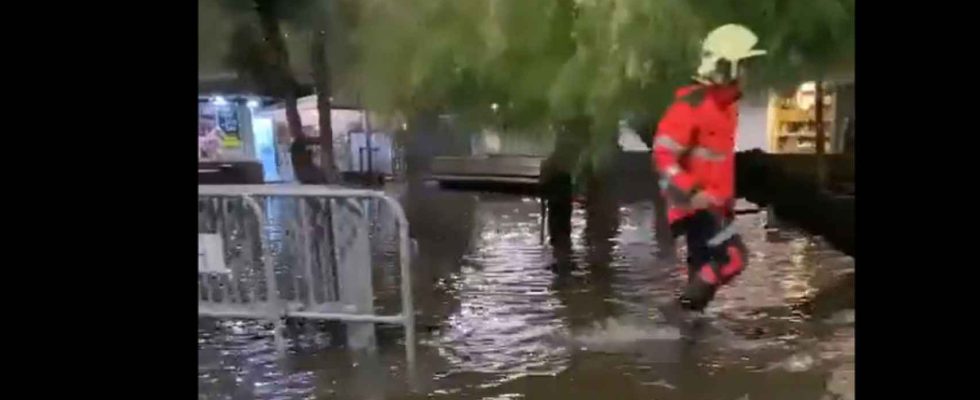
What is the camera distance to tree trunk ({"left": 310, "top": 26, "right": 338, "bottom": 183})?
1.01 m

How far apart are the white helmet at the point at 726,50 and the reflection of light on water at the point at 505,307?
0.21 metres

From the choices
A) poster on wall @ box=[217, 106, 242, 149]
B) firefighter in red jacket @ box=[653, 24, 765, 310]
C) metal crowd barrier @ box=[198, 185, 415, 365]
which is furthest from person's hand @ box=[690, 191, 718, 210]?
poster on wall @ box=[217, 106, 242, 149]

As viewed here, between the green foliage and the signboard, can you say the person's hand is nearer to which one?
the green foliage

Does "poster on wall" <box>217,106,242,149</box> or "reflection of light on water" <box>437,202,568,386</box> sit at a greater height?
"poster on wall" <box>217,106,242,149</box>

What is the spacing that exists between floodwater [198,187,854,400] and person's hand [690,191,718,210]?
3cm

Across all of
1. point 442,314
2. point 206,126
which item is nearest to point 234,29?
point 206,126

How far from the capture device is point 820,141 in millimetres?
977

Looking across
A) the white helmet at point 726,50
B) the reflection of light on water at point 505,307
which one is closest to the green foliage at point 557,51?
the white helmet at point 726,50

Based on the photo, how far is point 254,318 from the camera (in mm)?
1022

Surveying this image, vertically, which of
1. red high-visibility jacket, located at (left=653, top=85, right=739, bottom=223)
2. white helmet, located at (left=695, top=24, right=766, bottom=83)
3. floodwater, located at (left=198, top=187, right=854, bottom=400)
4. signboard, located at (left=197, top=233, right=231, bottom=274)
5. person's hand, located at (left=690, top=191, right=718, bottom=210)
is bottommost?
floodwater, located at (left=198, top=187, right=854, bottom=400)

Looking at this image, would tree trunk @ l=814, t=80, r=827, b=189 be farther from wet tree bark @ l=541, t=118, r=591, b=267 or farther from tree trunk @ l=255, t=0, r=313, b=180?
tree trunk @ l=255, t=0, r=313, b=180

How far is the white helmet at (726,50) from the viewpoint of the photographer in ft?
3.21

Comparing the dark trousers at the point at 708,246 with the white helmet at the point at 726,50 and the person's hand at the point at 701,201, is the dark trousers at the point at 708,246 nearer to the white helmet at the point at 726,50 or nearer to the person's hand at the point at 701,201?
the person's hand at the point at 701,201
